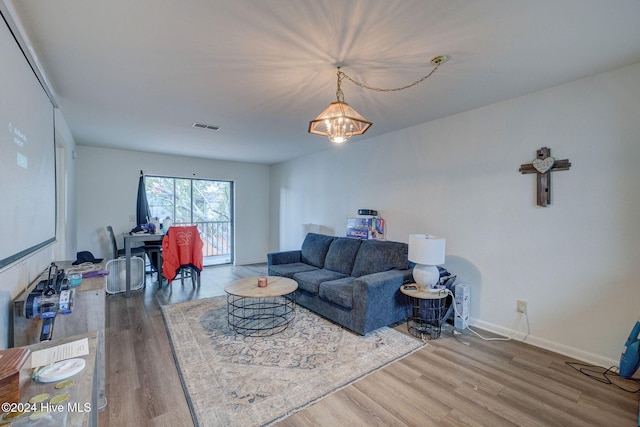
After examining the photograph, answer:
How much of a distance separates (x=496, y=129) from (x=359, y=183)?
6.60ft

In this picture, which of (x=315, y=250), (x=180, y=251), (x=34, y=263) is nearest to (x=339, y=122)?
(x=34, y=263)

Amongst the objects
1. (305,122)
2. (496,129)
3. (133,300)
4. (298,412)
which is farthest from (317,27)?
(133,300)

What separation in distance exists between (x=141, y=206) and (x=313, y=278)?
3863mm

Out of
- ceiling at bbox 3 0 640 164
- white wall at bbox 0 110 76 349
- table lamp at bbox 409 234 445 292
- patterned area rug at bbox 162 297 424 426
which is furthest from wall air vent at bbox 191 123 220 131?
table lamp at bbox 409 234 445 292

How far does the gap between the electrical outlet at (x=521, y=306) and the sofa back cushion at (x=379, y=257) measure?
1132 millimetres

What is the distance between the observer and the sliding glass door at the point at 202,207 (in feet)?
18.8

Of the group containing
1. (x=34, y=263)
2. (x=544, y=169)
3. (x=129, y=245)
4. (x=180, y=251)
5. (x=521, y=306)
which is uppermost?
(x=544, y=169)

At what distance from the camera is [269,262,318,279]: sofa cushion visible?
12.6 feet

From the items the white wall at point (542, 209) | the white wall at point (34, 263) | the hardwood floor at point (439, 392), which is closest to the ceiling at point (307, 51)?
the white wall at point (542, 209)

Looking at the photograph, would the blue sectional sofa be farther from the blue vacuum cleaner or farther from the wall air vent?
the wall air vent

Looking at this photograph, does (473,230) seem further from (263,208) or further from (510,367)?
(263,208)

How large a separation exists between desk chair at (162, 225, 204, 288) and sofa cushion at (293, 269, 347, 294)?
180 centimetres

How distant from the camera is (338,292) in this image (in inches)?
117

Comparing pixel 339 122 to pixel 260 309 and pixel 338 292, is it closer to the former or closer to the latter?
pixel 338 292
